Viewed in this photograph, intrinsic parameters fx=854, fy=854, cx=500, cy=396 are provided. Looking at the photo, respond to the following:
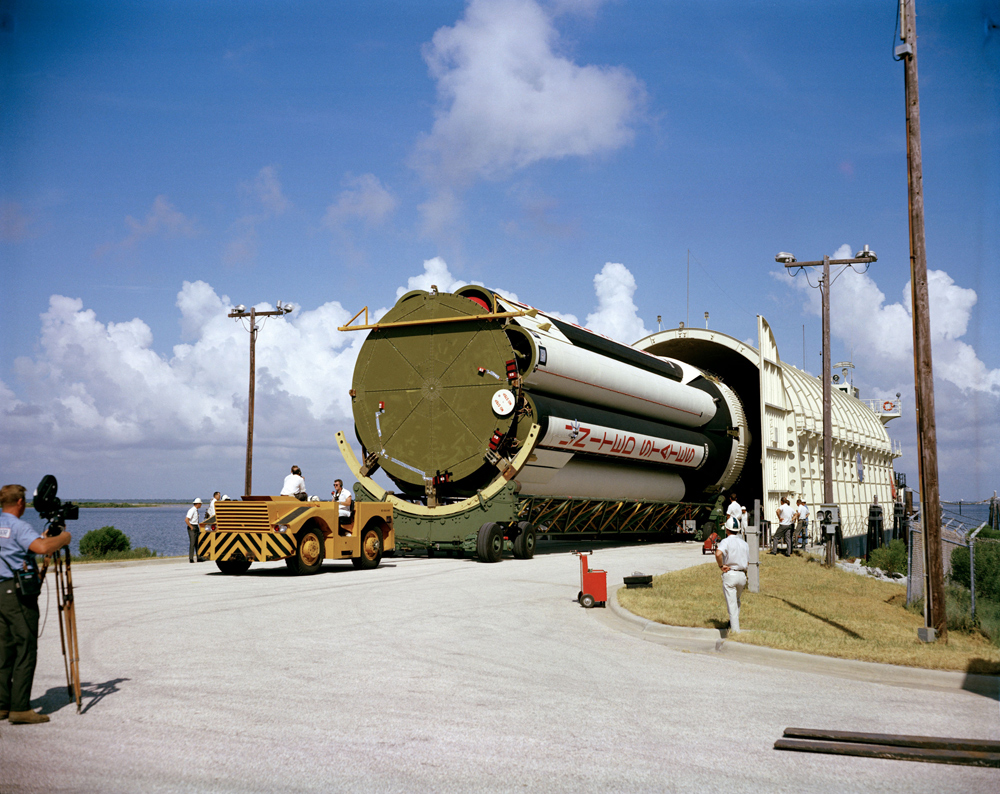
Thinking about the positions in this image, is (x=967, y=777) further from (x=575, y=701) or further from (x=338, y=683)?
(x=338, y=683)

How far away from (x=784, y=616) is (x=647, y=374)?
1776cm

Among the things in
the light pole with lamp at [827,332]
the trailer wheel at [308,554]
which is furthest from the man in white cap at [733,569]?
the light pole with lamp at [827,332]

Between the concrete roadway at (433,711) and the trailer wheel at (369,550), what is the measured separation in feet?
22.2

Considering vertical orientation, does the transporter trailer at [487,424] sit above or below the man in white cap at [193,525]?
above

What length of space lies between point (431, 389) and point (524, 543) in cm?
484

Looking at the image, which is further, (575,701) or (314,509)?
(314,509)

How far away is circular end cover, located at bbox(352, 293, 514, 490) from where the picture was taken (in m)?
22.3

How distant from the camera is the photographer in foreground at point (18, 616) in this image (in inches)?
241

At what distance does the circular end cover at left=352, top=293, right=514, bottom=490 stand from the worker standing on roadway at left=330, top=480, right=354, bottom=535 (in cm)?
192

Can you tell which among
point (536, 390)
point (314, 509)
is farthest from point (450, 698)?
point (536, 390)

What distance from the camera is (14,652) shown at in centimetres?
618

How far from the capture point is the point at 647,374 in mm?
29141

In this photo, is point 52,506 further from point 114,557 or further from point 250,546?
point 114,557

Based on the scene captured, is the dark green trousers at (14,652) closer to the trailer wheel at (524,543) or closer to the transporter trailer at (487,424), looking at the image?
the transporter trailer at (487,424)
